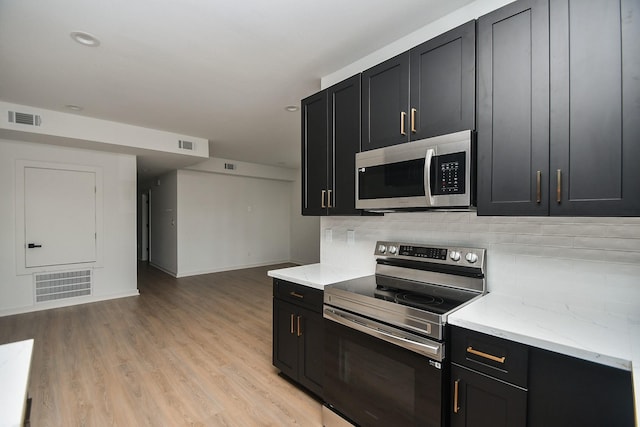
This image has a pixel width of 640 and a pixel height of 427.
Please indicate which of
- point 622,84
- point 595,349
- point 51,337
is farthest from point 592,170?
point 51,337

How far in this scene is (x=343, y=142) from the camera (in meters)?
2.34

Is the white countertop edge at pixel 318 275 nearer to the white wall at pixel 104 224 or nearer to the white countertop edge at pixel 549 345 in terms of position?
the white countertop edge at pixel 549 345

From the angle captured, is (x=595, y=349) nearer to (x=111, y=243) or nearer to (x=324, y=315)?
(x=324, y=315)

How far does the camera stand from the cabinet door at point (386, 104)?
1948 mm

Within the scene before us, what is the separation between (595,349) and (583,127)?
2.95 ft

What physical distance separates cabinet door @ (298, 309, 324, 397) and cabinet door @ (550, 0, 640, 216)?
1.57 m

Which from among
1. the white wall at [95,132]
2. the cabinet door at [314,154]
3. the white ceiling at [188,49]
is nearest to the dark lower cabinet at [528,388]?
the cabinet door at [314,154]

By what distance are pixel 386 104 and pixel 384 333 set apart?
145cm

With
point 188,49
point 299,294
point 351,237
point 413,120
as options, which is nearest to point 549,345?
point 413,120

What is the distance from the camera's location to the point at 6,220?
13.8 ft

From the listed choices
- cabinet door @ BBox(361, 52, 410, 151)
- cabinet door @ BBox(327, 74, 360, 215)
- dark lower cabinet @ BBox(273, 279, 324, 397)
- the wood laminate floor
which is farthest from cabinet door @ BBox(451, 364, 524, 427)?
cabinet door @ BBox(361, 52, 410, 151)

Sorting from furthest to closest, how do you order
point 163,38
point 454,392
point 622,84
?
point 163,38 < point 454,392 < point 622,84

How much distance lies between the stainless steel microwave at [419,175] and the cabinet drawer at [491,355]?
661 mm

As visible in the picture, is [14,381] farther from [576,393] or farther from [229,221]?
[229,221]
